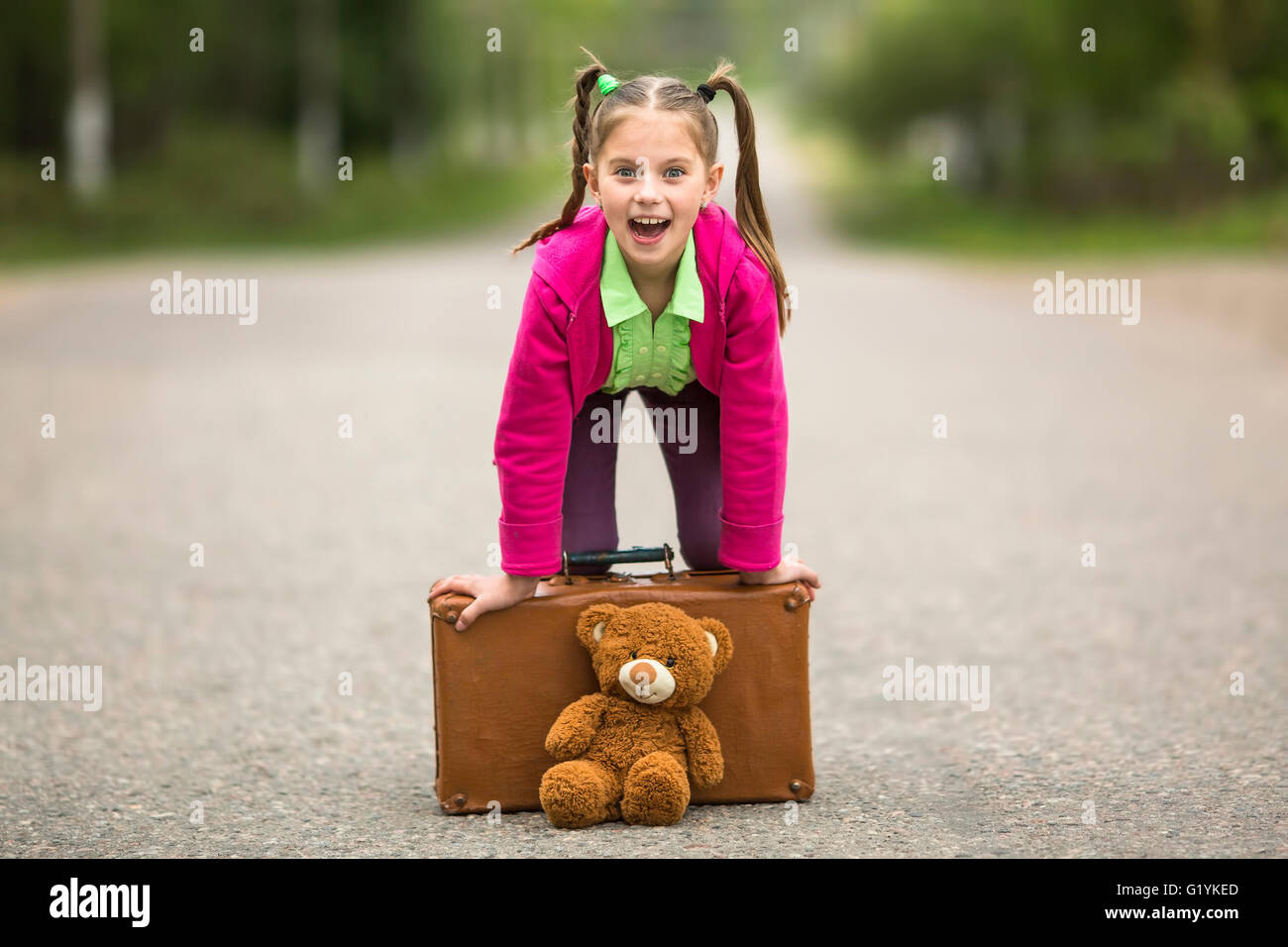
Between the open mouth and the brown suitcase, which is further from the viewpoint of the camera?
the brown suitcase

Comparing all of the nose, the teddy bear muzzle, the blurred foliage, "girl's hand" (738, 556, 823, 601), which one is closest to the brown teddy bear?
the teddy bear muzzle

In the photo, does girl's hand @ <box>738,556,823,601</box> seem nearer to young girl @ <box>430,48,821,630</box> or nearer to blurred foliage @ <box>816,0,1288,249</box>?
young girl @ <box>430,48,821,630</box>

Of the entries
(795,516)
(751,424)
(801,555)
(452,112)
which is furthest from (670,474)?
(452,112)

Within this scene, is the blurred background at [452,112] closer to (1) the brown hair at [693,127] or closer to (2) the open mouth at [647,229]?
(1) the brown hair at [693,127]

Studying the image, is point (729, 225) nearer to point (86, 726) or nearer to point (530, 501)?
point (530, 501)

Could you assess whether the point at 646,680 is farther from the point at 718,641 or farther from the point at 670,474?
the point at 670,474

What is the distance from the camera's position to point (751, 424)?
3461mm

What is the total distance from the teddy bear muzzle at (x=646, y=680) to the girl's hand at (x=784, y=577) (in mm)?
325

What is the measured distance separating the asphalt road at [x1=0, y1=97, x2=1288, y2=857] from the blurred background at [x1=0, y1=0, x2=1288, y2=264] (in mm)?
10472

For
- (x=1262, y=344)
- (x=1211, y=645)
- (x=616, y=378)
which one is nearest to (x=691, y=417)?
(x=616, y=378)

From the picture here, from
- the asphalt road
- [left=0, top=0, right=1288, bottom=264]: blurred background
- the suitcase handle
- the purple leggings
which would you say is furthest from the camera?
[left=0, top=0, right=1288, bottom=264]: blurred background

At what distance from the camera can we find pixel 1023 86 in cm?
3400

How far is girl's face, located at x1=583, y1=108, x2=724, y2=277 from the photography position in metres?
3.31

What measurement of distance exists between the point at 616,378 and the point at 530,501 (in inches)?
13.5
